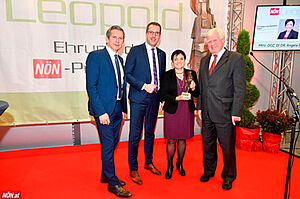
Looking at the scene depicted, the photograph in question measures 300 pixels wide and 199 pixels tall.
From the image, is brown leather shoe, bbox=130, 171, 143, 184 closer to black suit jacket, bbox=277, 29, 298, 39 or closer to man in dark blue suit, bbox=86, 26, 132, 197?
man in dark blue suit, bbox=86, 26, 132, 197

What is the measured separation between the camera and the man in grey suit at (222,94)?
7.76 feet

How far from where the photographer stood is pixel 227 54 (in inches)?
96.1

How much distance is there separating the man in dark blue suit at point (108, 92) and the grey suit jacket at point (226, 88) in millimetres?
1027

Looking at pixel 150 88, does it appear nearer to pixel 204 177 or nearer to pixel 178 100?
pixel 178 100

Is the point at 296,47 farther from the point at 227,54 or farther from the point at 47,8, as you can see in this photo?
the point at 47,8

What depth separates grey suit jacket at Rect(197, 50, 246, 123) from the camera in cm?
236

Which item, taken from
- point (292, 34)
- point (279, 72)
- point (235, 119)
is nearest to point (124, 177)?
point (235, 119)

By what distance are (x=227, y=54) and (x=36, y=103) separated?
9.82 feet

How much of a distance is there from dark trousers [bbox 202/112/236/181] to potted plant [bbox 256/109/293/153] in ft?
4.95

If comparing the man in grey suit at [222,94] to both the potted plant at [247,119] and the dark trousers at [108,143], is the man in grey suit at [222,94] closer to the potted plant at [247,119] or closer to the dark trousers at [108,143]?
the dark trousers at [108,143]

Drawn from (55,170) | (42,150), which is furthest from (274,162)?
(42,150)

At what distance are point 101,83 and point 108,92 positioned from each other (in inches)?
4.6

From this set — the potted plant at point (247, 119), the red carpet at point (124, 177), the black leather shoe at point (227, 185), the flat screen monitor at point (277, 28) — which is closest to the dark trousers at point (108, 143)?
the red carpet at point (124, 177)

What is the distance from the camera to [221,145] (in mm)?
2545
